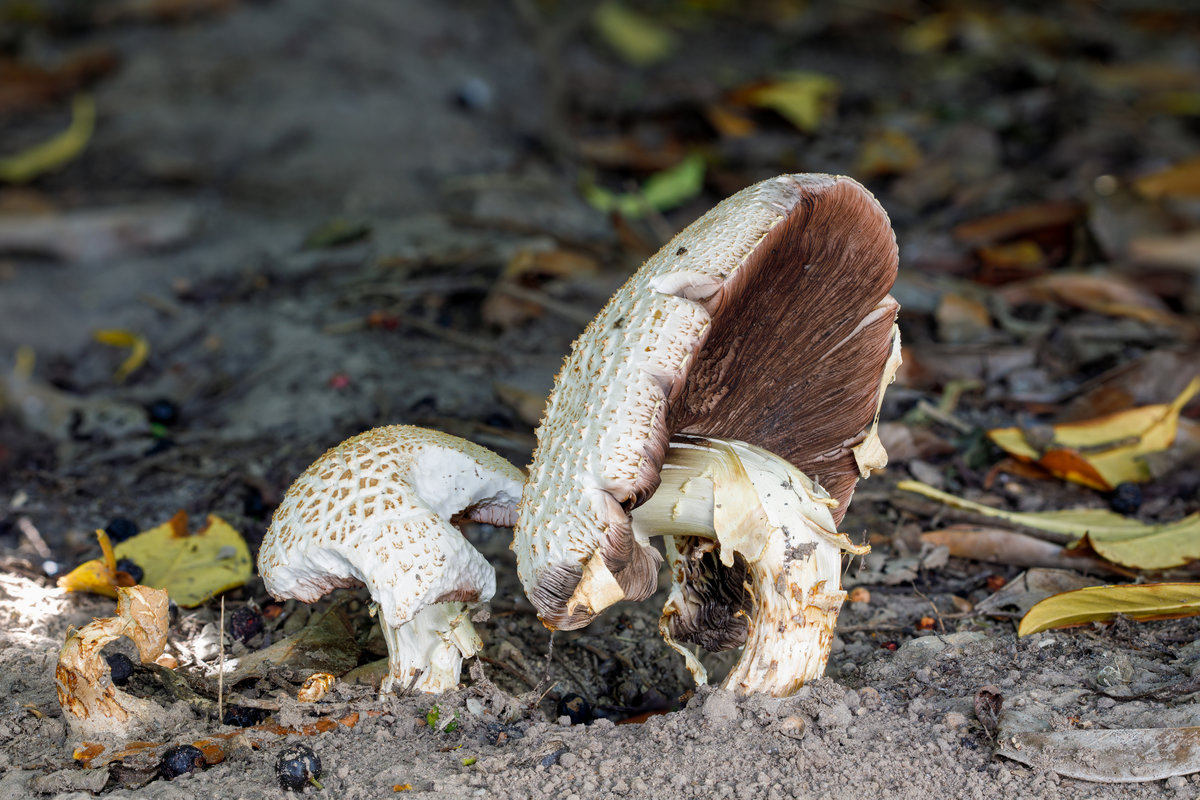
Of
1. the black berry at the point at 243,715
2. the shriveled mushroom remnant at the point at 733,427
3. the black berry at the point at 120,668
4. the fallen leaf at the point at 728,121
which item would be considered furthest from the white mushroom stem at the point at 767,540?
the fallen leaf at the point at 728,121

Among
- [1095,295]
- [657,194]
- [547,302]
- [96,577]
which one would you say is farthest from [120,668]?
[657,194]

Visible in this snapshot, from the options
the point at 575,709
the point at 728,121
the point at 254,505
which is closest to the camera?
the point at 575,709

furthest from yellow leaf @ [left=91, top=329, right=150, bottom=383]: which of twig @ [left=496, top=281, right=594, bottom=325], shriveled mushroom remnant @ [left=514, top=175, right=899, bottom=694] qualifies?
shriveled mushroom remnant @ [left=514, top=175, right=899, bottom=694]

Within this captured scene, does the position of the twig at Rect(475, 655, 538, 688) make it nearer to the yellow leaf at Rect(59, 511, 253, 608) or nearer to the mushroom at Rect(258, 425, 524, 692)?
the mushroom at Rect(258, 425, 524, 692)

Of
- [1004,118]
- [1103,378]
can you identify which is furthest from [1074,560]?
[1004,118]

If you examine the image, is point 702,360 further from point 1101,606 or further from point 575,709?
point 1101,606

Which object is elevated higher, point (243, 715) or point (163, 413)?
point (243, 715)

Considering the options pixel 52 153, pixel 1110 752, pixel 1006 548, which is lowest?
pixel 52 153

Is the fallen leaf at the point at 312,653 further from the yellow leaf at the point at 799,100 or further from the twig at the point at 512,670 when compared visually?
the yellow leaf at the point at 799,100
